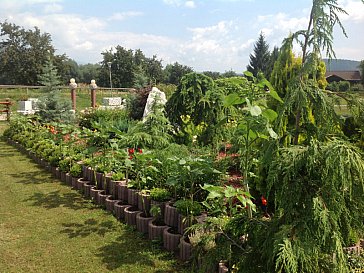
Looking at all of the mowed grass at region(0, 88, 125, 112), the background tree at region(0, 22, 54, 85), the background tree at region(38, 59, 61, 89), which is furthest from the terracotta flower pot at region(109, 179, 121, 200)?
the background tree at region(0, 22, 54, 85)

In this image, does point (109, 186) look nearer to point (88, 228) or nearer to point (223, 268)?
point (88, 228)

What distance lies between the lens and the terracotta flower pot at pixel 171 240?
142 inches

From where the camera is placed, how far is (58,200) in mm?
5309

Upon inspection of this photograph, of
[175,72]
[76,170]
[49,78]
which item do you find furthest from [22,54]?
[76,170]

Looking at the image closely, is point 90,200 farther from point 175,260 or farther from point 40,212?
point 175,260

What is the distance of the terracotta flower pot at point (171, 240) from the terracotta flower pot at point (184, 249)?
Result: 146mm

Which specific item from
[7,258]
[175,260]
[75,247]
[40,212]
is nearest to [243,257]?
[175,260]

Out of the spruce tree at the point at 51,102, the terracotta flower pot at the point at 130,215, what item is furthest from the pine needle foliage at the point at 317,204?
the spruce tree at the point at 51,102

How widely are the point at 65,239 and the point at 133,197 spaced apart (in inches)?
40.3

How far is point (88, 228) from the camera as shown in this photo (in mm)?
4254

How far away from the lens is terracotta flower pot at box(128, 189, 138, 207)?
453 cm

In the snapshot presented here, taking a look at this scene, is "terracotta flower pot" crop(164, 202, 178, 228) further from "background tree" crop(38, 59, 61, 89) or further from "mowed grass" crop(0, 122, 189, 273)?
"background tree" crop(38, 59, 61, 89)

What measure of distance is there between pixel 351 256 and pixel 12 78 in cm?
4707

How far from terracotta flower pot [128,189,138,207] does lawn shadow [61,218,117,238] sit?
1.22 ft
